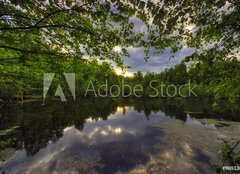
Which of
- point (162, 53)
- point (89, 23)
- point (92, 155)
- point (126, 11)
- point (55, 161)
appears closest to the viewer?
point (126, 11)

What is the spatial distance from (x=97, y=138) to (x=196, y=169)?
27.6 feet

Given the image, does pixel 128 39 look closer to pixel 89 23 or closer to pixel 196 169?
pixel 89 23

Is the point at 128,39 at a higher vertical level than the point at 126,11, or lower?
lower

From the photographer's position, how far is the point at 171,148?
1190 centimetres

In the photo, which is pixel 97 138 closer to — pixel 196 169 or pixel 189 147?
pixel 189 147

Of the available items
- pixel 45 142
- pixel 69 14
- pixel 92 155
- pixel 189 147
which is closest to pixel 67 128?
pixel 45 142

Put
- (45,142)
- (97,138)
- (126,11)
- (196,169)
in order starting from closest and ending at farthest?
(126,11), (196,169), (45,142), (97,138)

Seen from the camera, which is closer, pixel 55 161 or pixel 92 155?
pixel 55 161

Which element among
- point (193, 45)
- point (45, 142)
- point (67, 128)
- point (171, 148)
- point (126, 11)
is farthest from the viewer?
point (67, 128)

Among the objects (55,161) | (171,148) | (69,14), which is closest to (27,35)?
(69,14)

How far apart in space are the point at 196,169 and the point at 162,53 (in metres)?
7.57

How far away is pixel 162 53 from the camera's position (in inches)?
165

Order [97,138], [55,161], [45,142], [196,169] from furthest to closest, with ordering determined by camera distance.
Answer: [97,138]
[45,142]
[55,161]
[196,169]

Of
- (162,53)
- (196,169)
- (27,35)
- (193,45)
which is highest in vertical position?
(27,35)
